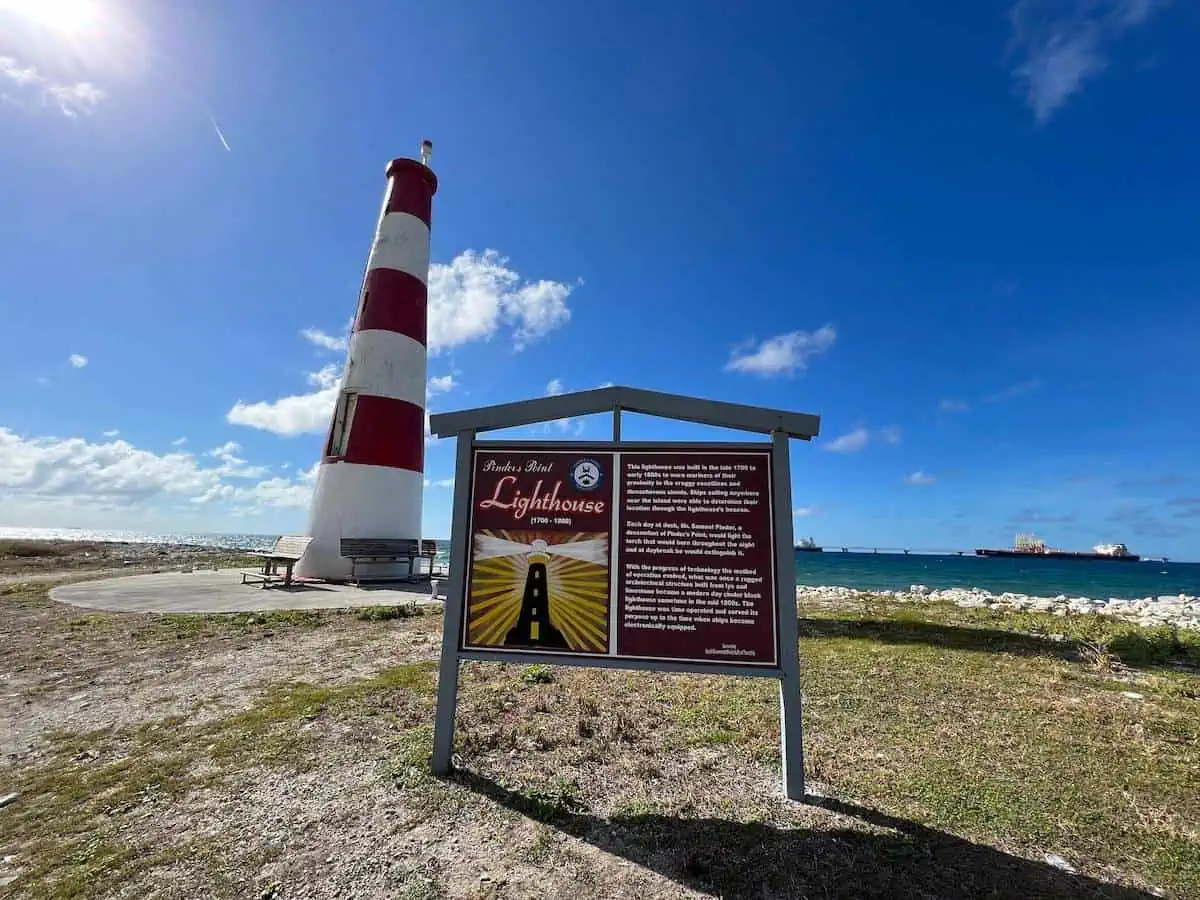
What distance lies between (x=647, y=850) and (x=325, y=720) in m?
3.56

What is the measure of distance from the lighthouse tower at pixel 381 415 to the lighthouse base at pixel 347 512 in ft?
0.09

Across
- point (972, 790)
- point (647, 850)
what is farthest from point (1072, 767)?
point (647, 850)

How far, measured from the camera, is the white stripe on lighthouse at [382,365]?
15.0 metres

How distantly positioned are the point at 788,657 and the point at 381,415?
45.1 ft

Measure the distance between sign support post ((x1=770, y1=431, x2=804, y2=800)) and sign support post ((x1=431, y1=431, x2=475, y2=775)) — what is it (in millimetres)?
2529

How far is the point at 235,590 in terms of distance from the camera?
13.8m

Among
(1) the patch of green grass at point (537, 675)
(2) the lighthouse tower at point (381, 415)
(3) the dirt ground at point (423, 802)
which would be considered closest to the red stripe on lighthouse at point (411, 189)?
(2) the lighthouse tower at point (381, 415)

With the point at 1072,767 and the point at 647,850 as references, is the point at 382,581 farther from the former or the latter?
the point at 1072,767

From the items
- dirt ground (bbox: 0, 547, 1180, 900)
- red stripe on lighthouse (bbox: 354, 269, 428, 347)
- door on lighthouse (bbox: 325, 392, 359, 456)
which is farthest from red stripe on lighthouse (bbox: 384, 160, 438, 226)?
dirt ground (bbox: 0, 547, 1180, 900)

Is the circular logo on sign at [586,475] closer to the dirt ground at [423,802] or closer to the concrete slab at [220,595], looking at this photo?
the dirt ground at [423,802]

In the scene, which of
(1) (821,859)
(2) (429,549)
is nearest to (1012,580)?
(2) (429,549)

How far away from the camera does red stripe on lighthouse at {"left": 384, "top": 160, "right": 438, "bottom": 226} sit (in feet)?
54.0

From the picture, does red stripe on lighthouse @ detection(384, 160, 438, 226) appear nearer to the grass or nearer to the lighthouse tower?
the lighthouse tower

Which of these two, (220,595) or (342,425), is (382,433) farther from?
(220,595)
